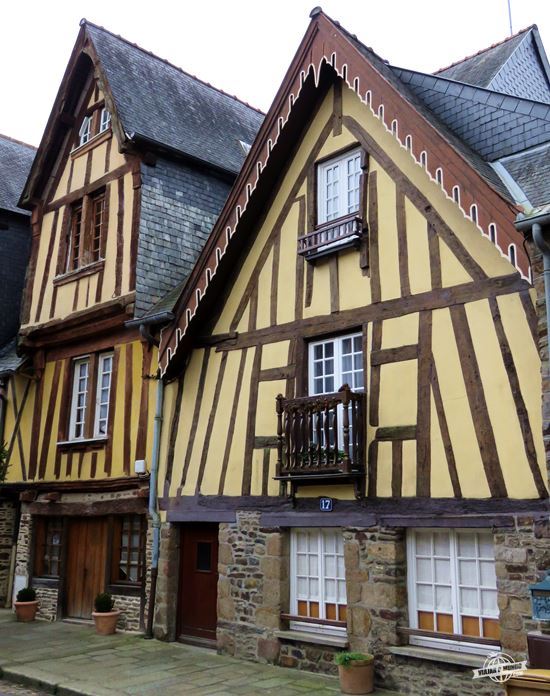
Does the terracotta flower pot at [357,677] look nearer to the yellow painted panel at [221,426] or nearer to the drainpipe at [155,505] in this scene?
the yellow painted panel at [221,426]

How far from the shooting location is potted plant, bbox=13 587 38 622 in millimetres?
11727

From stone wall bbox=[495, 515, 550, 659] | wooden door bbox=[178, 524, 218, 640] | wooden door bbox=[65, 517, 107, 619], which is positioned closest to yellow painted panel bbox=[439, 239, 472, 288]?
stone wall bbox=[495, 515, 550, 659]

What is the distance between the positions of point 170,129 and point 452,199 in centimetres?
681

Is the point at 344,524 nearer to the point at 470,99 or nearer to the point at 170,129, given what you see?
the point at 470,99

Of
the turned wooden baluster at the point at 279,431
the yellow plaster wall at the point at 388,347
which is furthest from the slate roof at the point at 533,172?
the turned wooden baluster at the point at 279,431

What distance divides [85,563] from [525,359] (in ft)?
26.1

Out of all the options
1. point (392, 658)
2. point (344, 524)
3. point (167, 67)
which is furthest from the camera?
point (167, 67)

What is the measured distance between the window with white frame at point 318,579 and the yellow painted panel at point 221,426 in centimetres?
148

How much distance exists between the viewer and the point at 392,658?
734cm

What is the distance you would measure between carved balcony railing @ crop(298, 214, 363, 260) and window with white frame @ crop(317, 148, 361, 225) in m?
0.24

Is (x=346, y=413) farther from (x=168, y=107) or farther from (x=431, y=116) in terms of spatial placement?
(x=168, y=107)

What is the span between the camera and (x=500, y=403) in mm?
7004

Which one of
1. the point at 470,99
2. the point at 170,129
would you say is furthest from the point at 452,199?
the point at 170,129

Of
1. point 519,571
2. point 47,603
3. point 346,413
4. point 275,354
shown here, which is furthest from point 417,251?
point 47,603
